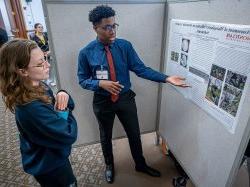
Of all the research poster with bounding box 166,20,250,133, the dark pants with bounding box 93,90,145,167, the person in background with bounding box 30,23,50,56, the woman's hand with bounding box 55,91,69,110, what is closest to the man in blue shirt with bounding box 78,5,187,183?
the dark pants with bounding box 93,90,145,167

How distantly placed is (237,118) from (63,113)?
34.4 inches

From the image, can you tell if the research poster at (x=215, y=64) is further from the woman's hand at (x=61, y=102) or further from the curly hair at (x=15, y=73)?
the curly hair at (x=15, y=73)

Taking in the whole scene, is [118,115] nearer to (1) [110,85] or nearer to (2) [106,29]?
(1) [110,85]

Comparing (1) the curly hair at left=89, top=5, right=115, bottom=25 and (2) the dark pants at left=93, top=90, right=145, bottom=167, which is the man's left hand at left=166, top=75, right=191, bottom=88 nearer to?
(2) the dark pants at left=93, top=90, right=145, bottom=167

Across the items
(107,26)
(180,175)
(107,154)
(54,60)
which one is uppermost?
(107,26)

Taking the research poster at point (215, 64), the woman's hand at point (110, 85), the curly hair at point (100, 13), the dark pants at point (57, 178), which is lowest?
the dark pants at point (57, 178)

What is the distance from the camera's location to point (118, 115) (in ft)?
5.56

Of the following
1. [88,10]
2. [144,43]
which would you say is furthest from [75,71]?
[144,43]

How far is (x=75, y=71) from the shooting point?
67.0 inches

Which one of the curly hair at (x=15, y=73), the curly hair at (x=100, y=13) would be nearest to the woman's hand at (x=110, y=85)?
the curly hair at (x=100, y=13)

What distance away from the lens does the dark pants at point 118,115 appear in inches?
63.0

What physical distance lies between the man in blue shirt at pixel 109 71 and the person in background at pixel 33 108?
0.42 meters

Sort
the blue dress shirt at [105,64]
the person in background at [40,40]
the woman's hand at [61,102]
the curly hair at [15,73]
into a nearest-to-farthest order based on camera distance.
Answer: the curly hair at [15,73] → the woman's hand at [61,102] → the blue dress shirt at [105,64] → the person in background at [40,40]

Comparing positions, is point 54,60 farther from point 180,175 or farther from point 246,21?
point 180,175
